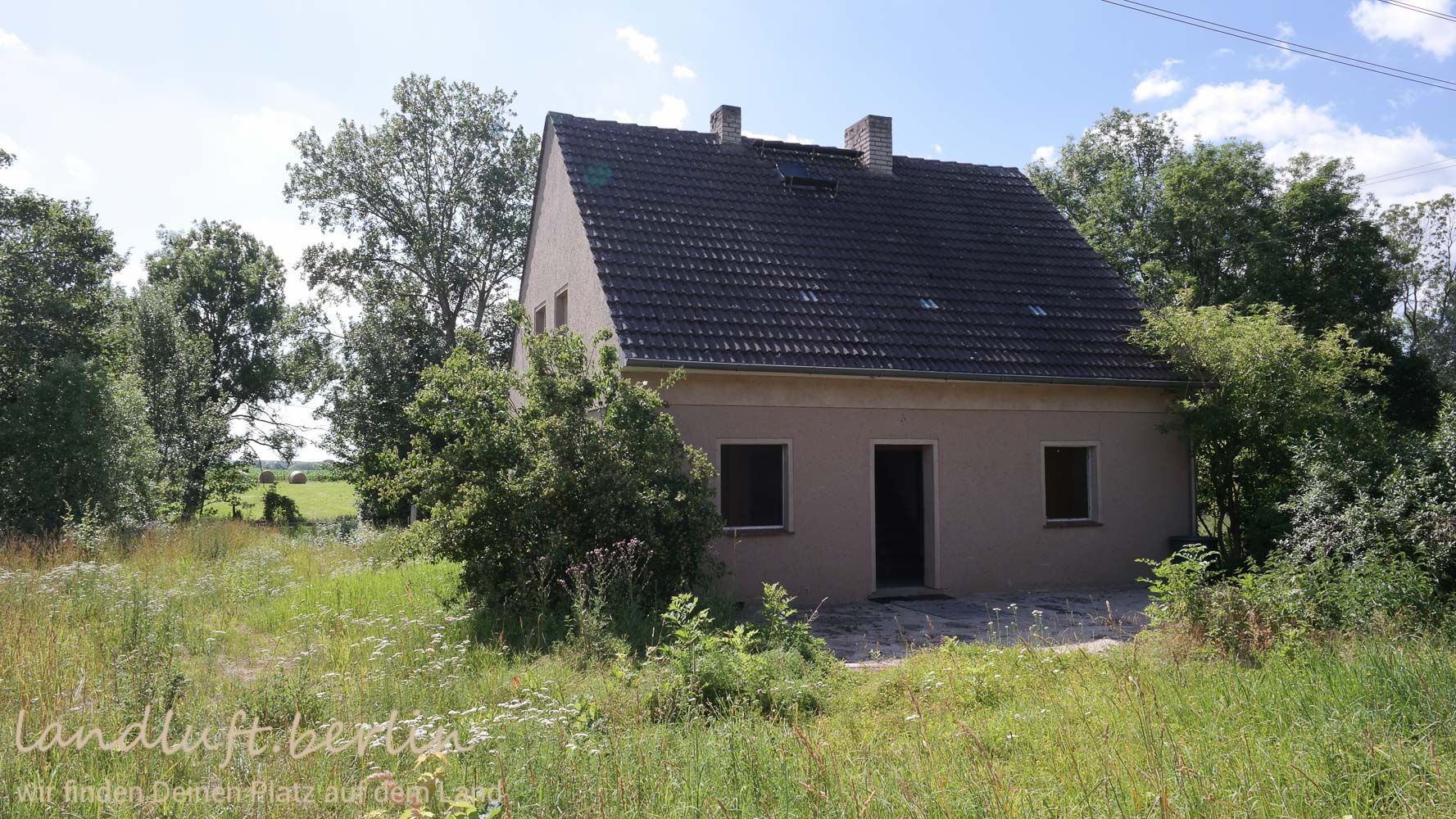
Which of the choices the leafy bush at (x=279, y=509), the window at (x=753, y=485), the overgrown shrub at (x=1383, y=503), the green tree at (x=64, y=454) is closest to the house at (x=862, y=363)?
the window at (x=753, y=485)

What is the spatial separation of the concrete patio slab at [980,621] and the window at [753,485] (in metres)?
1.47

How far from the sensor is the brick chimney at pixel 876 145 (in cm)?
1658

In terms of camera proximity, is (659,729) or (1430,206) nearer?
(659,729)

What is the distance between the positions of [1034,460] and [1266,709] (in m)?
8.17

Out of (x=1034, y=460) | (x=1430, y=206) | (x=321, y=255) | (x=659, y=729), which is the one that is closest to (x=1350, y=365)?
(x=1034, y=460)

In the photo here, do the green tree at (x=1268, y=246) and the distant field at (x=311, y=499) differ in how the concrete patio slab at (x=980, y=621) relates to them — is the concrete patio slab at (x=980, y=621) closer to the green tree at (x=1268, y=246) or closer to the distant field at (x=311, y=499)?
the green tree at (x=1268, y=246)

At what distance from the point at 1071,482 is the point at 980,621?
4.13 metres

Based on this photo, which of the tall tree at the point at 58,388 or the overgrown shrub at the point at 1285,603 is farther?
the tall tree at the point at 58,388

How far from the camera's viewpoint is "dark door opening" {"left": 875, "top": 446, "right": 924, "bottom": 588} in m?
13.1

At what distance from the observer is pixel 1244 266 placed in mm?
25422

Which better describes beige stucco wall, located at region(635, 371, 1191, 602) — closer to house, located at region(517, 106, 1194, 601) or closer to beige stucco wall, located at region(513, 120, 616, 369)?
house, located at region(517, 106, 1194, 601)

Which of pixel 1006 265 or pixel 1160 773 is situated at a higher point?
pixel 1006 265

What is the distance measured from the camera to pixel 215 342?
36438 millimetres

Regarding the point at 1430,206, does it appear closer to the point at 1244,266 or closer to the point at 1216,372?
the point at 1244,266
